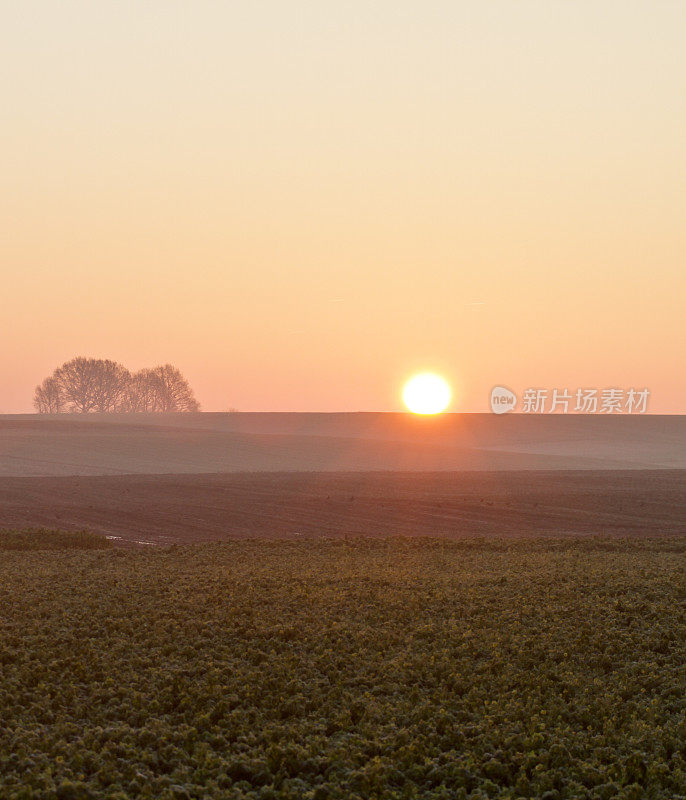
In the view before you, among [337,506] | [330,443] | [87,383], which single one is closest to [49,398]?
[87,383]

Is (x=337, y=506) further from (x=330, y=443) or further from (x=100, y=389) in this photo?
(x=100, y=389)

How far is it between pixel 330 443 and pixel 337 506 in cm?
4164

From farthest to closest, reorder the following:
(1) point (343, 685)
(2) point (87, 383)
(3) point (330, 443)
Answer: (2) point (87, 383)
(3) point (330, 443)
(1) point (343, 685)

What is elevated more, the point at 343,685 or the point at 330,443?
the point at 330,443

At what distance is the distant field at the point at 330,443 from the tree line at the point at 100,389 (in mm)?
13478

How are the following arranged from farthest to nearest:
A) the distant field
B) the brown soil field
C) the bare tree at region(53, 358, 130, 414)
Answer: the bare tree at region(53, 358, 130, 414)
the distant field
the brown soil field

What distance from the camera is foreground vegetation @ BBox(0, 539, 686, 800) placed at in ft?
29.9

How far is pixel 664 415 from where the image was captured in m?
104

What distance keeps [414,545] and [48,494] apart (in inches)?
796

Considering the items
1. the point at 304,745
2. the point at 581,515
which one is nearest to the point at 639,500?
the point at 581,515

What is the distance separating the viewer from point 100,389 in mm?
110188

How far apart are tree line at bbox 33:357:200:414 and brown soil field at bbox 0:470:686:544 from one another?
65.4 m

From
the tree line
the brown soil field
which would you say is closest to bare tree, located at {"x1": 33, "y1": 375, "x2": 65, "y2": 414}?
the tree line

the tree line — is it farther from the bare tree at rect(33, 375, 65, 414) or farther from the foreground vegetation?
the foreground vegetation
